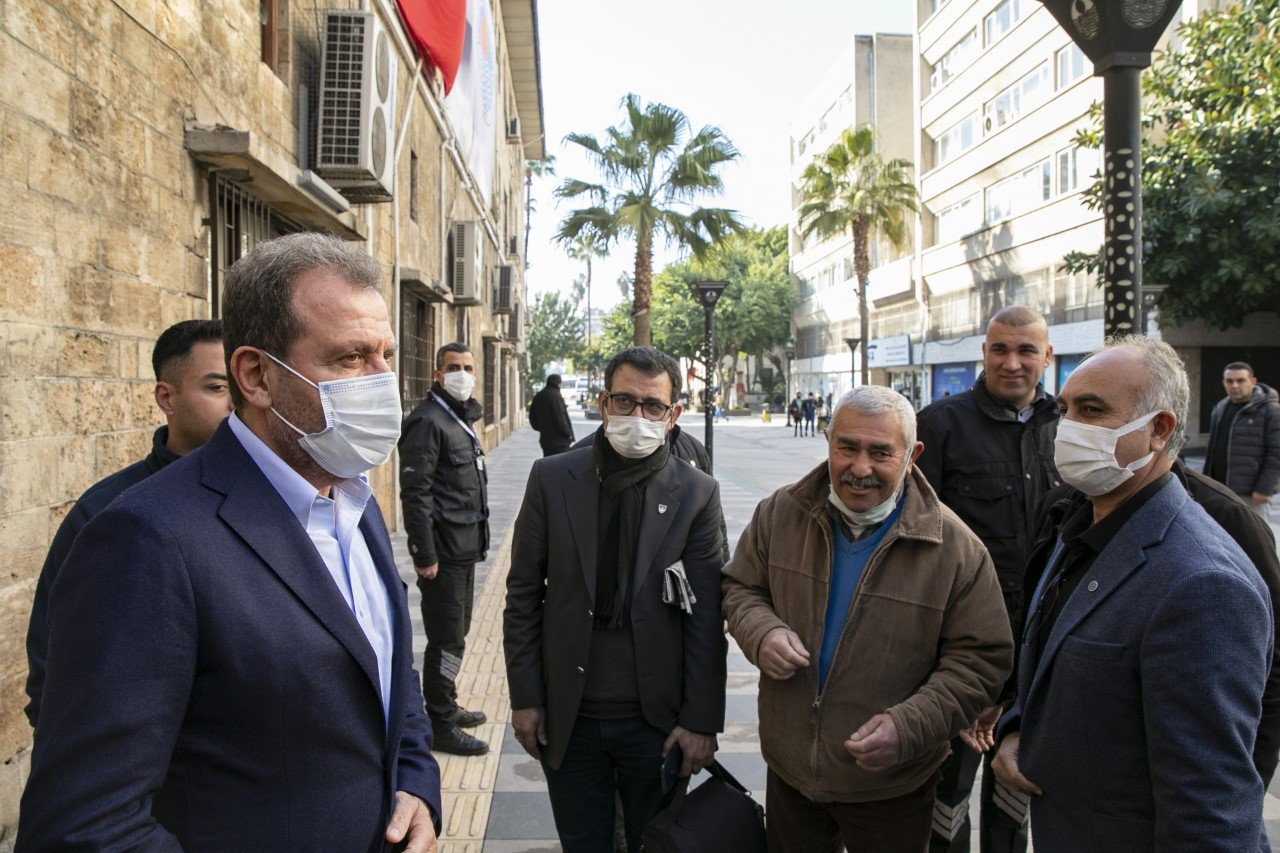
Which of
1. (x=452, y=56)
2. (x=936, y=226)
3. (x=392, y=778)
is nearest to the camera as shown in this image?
(x=392, y=778)

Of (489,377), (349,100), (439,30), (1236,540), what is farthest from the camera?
→ (489,377)

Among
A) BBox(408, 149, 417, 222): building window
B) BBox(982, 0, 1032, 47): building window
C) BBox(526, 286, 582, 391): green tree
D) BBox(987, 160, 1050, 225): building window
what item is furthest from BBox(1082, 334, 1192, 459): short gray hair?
BBox(526, 286, 582, 391): green tree

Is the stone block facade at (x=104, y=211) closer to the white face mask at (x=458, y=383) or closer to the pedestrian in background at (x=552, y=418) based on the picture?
the white face mask at (x=458, y=383)

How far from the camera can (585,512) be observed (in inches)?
117

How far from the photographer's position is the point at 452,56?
13.0m

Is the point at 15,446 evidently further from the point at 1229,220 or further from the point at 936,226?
the point at 936,226

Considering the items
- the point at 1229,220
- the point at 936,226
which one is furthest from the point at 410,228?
the point at 936,226

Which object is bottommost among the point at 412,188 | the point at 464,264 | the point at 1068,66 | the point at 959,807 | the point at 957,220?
the point at 959,807

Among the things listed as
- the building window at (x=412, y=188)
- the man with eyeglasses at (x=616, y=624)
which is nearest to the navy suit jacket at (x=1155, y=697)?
the man with eyeglasses at (x=616, y=624)

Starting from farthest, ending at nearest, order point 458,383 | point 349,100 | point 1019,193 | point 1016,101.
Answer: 1. point 1016,101
2. point 1019,193
3. point 349,100
4. point 458,383

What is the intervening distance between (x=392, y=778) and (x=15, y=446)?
2.70 metres

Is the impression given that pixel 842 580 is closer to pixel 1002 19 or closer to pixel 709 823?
pixel 709 823

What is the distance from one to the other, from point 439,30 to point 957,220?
27616 mm

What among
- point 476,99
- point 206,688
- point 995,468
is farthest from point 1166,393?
point 476,99
